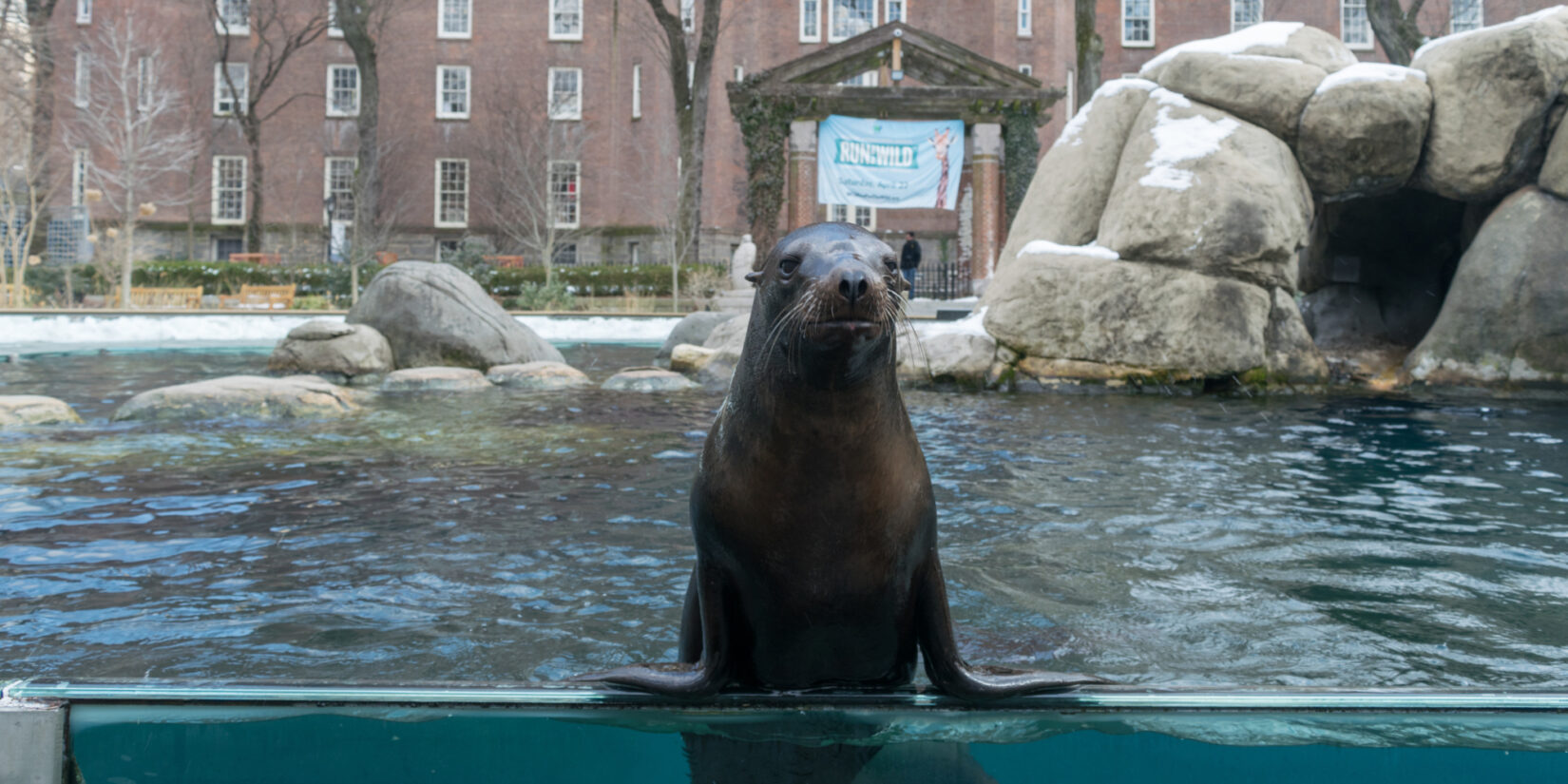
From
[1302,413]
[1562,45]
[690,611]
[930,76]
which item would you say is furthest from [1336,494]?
[930,76]

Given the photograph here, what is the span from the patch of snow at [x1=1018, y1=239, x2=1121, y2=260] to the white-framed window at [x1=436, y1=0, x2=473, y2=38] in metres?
32.1

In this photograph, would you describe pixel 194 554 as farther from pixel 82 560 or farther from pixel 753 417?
pixel 753 417

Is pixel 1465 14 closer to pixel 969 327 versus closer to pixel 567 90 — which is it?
pixel 567 90

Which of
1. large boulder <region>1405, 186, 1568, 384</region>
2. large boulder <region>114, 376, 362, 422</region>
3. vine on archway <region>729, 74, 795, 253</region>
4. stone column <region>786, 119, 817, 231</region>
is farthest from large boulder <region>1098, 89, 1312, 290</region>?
vine on archway <region>729, 74, 795, 253</region>

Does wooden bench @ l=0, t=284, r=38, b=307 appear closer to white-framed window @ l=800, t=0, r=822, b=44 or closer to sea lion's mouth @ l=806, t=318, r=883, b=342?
white-framed window @ l=800, t=0, r=822, b=44

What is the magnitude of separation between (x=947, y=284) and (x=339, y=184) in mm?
23757

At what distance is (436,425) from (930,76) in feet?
65.0

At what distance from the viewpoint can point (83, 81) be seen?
38438 millimetres

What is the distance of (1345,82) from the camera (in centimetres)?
1222

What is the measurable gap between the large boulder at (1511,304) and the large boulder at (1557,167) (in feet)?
0.33

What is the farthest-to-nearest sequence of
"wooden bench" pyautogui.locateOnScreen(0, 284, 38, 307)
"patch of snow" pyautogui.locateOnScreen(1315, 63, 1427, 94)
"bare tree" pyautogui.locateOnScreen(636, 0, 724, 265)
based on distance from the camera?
1. "bare tree" pyautogui.locateOnScreen(636, 0, 724, 265)
2. "wooden bench" pyautogui.locateOnScreen(0, 284, 38, 307)
3. "patch of snow" pyautogui.locateOnScreen(1315, 63, 1427, 94)

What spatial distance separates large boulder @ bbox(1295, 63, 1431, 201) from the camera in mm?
12016

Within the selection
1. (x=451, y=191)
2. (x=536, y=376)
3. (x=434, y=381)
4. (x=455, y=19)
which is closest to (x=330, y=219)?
(x=451, y=191)

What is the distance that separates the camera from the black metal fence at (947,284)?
1063 inches
